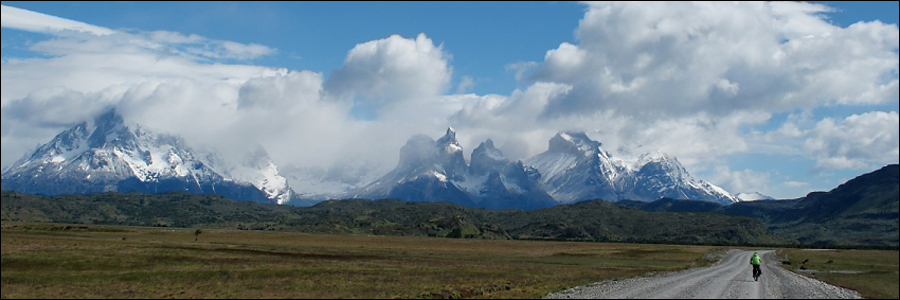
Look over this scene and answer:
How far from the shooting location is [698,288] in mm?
71250

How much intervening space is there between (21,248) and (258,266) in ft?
128

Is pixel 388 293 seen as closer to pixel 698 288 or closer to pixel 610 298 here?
pixel 610 298

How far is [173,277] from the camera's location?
8044cm

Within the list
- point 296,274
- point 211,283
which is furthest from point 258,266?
point 211,283

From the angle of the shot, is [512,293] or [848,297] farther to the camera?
[512,293]

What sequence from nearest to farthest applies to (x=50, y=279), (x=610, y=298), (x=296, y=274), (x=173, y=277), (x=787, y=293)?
(x=610, y=298)
(x=787, y=293)
(x=50, y=279)
(x=173, y=277)
(x=296, y=274)

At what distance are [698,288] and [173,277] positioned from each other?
63.7 metres

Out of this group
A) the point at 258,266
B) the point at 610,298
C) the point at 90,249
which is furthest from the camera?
the point at 90,249

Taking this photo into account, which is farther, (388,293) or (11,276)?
(11,276)

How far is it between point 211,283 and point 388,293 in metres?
22.7

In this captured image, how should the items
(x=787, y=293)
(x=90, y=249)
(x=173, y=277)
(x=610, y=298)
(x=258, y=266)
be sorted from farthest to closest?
(x=90, y=249), (x=258, y=266), (x=173, y=277), (x=787, y=293), (x=610, y=298)

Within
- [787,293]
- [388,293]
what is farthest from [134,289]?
[787,293]

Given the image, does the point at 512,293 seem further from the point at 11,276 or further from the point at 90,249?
the point at 90,249

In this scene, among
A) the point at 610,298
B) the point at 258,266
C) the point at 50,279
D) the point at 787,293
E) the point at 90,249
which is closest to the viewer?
the point at 610,298
